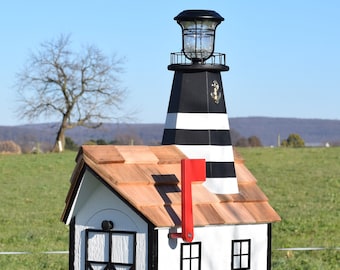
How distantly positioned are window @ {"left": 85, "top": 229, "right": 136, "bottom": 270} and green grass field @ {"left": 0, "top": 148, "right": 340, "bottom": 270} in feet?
19.7

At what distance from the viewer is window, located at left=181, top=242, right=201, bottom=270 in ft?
30.5

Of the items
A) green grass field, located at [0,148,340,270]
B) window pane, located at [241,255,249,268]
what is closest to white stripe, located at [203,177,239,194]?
window pane, located at [241,255,249,268]

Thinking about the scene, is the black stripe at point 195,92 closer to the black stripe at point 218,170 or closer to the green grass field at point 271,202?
the black stripe at point 218,170

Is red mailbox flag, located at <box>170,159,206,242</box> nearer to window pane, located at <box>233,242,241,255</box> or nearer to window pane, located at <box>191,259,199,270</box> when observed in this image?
window pane, located at <box>191,259,199,270</box>

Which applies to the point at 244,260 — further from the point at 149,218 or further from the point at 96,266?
the point at 96,266

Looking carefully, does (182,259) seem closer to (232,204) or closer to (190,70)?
(232,204)

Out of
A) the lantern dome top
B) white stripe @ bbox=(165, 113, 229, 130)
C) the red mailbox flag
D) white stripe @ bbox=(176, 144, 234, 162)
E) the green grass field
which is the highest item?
the lantern dome top

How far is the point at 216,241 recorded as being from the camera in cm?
952

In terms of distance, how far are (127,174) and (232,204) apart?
1293mm

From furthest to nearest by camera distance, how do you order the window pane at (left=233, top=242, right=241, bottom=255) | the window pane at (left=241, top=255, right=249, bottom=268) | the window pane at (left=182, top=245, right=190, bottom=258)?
1. the window pane at (left=241, top=255, right=249, bottom=268)
2. the window pane at (left=233, top=242, right=241, bottom=255)
3. the window pane at (left=182, top=245, right=190, bottom=258)

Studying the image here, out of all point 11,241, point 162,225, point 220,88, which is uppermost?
point 220,88

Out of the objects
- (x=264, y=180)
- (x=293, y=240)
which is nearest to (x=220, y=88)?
(x=293, y=240)

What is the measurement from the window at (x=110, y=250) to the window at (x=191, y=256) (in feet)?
1.71

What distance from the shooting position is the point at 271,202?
24.6 meters
